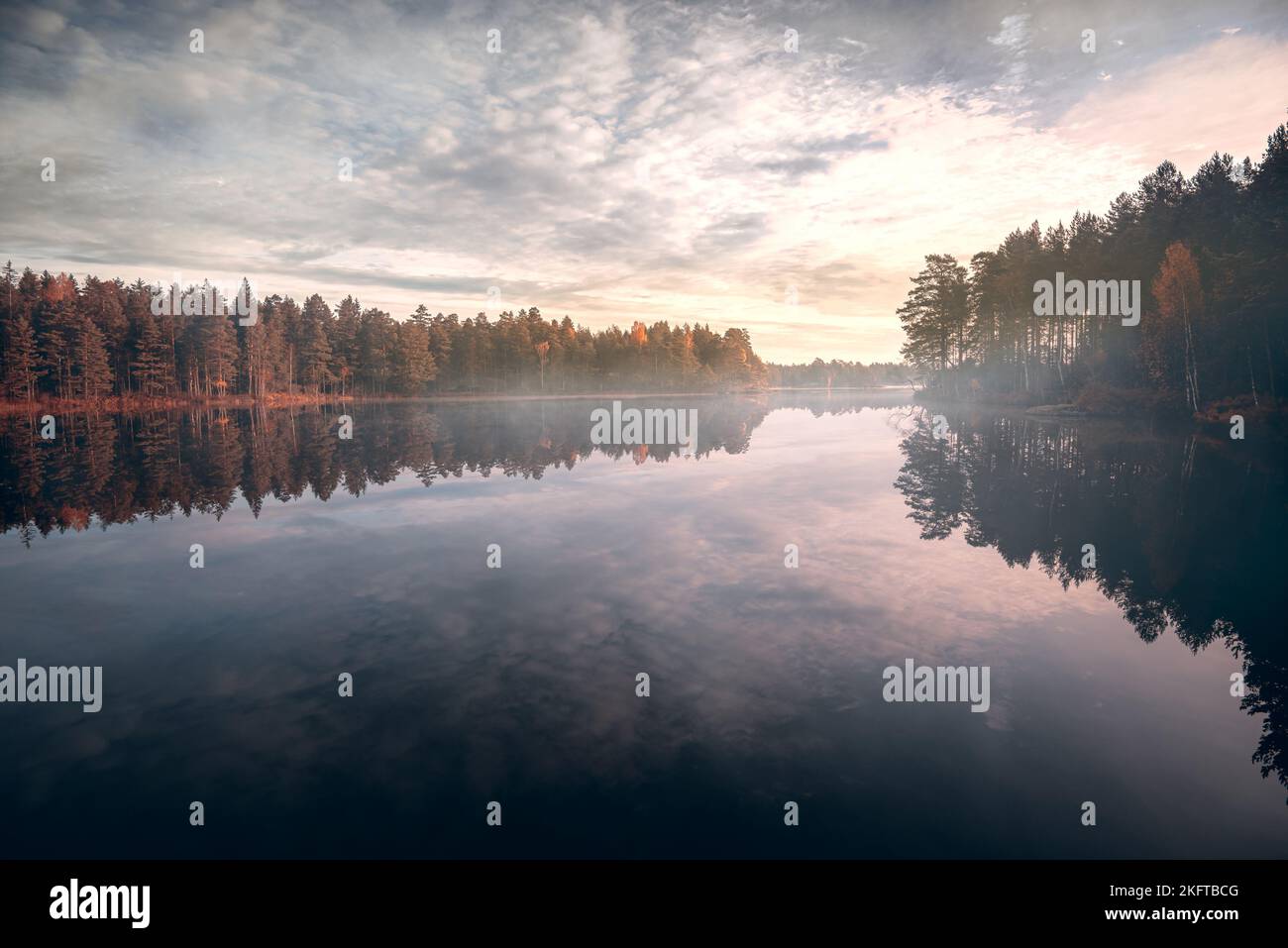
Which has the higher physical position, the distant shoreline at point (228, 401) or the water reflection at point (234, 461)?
the distant shoreline at point (228, 401)

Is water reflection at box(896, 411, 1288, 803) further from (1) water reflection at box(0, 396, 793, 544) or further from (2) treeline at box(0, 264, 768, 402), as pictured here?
(2) treeline at box(0, 264, 768, 402)

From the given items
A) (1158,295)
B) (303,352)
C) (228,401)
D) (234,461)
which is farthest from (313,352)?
(1158,295)

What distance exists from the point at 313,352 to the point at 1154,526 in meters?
130

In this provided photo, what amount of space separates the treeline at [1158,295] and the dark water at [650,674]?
37297 millimetres

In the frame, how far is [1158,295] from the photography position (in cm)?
5069

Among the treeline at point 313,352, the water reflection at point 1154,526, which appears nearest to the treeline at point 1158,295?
the water reflection at point 1154,526

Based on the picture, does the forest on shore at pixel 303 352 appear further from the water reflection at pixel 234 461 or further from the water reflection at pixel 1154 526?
the water reflection at pixel 1154 526

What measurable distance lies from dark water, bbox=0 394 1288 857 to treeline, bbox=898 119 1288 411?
37.3 meters

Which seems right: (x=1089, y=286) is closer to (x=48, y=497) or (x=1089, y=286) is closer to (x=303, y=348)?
(x=48, y=497)

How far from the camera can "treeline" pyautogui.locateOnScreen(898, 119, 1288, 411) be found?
46844mm

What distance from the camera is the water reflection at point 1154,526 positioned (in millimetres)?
10742

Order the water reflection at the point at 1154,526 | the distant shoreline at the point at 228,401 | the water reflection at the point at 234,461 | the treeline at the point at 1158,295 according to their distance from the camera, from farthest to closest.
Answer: the distant shoreline at the point at 228,401 → the treeline at the point at 1158,295 → the water reflection at the point at 234,461 → the water reflection at the point at 1154,526

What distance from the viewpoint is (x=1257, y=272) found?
45.2 metres

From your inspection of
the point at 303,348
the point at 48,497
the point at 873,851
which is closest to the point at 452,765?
the point at 873,851
